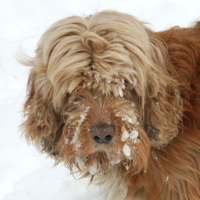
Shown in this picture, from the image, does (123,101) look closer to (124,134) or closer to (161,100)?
(124,134)

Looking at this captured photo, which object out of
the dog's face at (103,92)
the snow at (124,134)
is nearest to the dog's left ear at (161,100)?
the dog's face at (103,92)

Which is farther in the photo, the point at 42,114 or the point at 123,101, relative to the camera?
the point at 42,114

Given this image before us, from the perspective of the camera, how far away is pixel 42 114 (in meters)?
3.22

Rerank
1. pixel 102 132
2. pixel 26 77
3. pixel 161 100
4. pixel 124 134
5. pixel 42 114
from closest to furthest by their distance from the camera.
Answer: pixel 102 132 < pixel 124 134 < pixel 161 100 < pixel 42 114 < pixel 26 77

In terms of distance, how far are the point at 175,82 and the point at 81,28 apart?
97 cm

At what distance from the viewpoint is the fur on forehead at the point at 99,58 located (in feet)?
9.17

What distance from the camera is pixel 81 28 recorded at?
2.96 meters

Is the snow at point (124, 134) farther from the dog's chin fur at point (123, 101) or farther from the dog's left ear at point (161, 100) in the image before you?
the dog's left ear at point (161, 100)

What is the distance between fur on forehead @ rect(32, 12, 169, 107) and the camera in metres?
2.79

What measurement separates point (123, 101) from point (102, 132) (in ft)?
1.19

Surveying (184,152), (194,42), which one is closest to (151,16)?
(194,42)

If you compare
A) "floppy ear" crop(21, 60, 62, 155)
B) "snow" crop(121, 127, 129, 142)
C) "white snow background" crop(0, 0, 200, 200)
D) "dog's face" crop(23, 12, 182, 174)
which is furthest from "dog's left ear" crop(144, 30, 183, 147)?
"white snow background" crop(0, 0, 200, 200)

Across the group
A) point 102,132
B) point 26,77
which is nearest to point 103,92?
point 102,132

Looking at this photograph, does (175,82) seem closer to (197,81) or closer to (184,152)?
(197,81)
